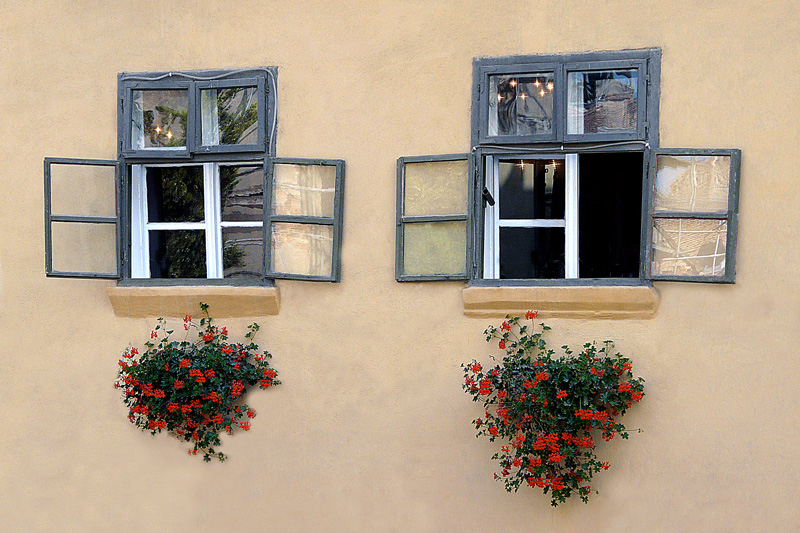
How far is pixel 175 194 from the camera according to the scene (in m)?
5.96

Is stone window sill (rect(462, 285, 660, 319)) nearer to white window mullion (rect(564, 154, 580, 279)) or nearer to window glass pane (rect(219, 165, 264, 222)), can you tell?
white window mullion (rect(564, 154, 580, 279))

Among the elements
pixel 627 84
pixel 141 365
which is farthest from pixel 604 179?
pixel 141 365

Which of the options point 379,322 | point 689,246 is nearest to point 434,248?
point 379,322

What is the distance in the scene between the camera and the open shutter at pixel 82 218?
18.5 feet

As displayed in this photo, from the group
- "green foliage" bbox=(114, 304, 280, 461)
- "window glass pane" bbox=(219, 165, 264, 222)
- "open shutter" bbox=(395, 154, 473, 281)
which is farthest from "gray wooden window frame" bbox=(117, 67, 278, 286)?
"open shutter" bbox=(395, 154, 473, 281)

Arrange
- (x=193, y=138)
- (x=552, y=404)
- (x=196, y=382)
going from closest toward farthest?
Answer: (x=552, y=404) → (x=196, y=382) → (x=193, y=138)

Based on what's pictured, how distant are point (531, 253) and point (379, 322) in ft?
3.26

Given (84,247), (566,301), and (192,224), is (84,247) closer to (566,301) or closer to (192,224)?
(192,224)

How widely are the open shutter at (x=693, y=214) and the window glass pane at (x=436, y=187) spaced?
1.06m

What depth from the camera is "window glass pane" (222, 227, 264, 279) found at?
581 cm

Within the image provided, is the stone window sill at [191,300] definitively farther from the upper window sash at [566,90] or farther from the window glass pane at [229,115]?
the upper window sash at [566,90]

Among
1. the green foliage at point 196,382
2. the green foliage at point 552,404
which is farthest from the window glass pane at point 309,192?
the green foliage at point 552,404

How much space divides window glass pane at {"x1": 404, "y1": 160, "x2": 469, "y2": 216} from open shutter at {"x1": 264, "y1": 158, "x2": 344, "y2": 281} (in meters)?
0.44

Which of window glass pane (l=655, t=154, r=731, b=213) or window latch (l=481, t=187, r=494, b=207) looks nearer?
window glass pane (l=655, t=154, r=731, b=213)
